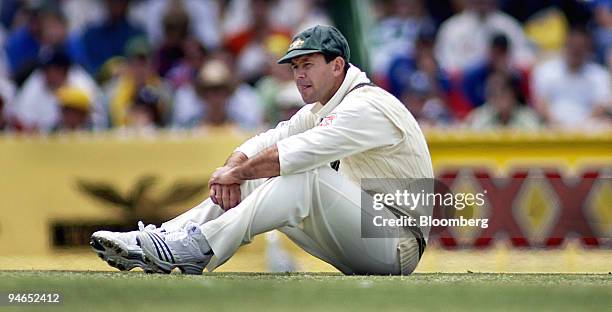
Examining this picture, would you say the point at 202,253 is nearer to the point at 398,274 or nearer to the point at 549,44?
the point at 398,274

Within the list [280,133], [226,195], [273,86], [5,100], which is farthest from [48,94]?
[226,195]

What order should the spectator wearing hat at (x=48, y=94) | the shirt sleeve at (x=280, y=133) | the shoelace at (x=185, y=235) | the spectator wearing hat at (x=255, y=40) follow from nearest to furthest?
the shoelace at (x=185, y=235) → the shirt sleeve at (x=280, y=133) → the spectator wearing hat at (x=48, y=94) → the spectator wearing hat at (x=255, y=40)

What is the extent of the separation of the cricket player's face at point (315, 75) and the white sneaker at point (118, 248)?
991mm

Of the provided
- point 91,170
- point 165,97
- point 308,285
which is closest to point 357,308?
point 308,285

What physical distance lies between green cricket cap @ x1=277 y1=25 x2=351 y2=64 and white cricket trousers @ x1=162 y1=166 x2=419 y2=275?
56 cm

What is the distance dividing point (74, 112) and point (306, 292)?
615 cm

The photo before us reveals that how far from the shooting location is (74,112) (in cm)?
1108

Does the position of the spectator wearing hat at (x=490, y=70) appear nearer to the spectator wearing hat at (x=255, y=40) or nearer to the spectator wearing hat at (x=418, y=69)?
the spectator wearing hat at (x=418, y=69)

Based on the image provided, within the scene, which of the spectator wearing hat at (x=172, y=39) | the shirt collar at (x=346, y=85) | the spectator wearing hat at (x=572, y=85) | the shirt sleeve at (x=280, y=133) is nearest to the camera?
the shirt collar at (x=346, y=85)

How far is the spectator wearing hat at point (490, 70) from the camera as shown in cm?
1184

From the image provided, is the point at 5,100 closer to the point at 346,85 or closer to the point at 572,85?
the point at 572,85

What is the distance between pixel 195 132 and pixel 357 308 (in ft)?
18.2

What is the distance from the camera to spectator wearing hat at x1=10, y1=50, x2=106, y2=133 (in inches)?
458

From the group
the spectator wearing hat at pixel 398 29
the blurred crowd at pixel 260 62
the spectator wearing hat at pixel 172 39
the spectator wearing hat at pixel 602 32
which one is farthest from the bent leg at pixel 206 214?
the spectator wearing hat at pixel 602 32
